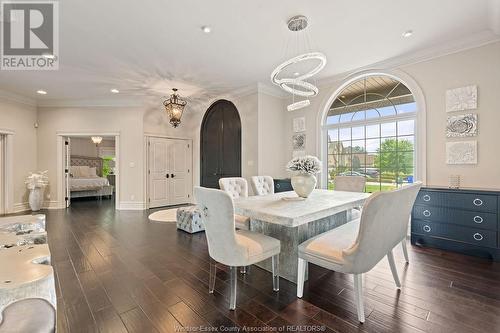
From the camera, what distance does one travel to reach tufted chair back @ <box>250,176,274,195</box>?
3.58 metres

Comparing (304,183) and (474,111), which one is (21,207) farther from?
(474,111)

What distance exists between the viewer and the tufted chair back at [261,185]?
141 inches

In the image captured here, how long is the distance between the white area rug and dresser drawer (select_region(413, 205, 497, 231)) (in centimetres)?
438

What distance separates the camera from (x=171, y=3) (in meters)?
2.42

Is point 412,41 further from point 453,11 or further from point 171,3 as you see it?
point 171,3

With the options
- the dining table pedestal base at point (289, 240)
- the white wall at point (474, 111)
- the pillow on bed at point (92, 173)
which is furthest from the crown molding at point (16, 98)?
the white wall at point (474, 111)

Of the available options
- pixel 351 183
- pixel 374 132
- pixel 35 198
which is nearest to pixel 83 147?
pixel 35 198

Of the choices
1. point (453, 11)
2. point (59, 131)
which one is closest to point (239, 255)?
point (453, 11)

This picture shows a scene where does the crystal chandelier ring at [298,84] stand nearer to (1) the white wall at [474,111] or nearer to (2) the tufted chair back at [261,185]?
(2) the tufted chair back at [261,185]

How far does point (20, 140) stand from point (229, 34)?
609cm

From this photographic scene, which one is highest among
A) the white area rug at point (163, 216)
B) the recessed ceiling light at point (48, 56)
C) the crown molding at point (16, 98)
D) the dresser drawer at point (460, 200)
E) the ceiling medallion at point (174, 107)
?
the recessed ceiling light at point (48, 56)

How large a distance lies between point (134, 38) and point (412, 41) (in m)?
3.85

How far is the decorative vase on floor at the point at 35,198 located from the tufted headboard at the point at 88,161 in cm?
328

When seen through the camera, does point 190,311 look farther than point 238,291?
No
